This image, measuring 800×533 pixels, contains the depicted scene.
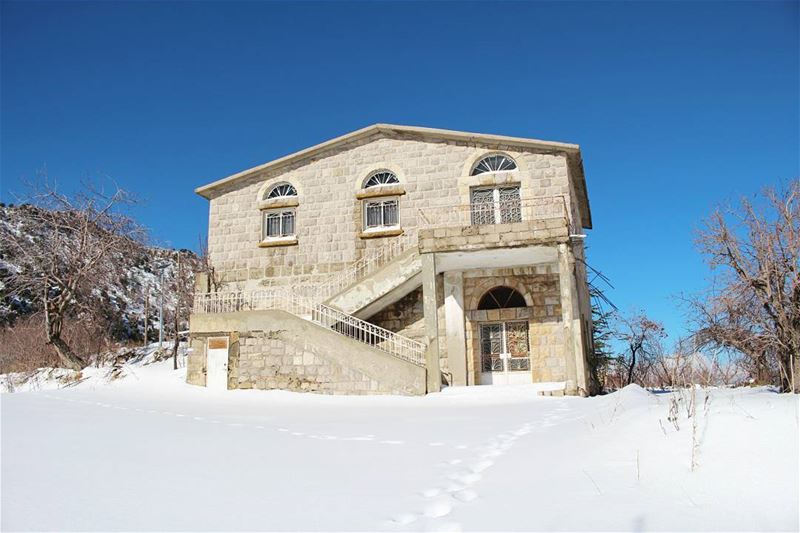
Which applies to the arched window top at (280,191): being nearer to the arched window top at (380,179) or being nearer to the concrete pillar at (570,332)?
the arched window top at (380,179)

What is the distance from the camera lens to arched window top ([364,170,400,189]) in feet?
54.5

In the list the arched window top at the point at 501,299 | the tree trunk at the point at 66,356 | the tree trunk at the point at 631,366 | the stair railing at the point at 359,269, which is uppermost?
the stair railing at the point at 359,269

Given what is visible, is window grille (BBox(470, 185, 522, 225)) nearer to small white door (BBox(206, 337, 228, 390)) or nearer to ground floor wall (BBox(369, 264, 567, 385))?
ground floor wall (BBox(369, 264, 567, 385))

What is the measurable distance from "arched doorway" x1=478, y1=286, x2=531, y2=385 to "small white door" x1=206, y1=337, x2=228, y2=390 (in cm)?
698

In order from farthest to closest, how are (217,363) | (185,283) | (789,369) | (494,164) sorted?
(185,283)
(494,164)
(217,363)
(789,369)

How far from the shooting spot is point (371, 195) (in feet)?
54.1

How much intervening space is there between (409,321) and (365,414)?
6880mm

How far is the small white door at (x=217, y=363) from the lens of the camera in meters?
15.1

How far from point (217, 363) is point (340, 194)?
19.8 feet

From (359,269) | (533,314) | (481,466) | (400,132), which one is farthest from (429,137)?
(481,466)

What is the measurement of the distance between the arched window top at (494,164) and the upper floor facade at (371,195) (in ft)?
0.09

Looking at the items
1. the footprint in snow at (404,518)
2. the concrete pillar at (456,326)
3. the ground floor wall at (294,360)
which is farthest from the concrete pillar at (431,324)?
the footprint in snow at (404,518)

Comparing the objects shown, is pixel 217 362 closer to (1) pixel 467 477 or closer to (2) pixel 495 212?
(2) pixel 495 212

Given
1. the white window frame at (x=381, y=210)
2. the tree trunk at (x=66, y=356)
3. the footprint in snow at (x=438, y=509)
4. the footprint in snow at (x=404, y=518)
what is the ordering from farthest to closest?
the tree trunk at (x=66, y=356) → the white window frame at (x=381, y=210) → the footprint in snow at (x=438, y=509) → the footprint in snow at (x=404, y=518)
